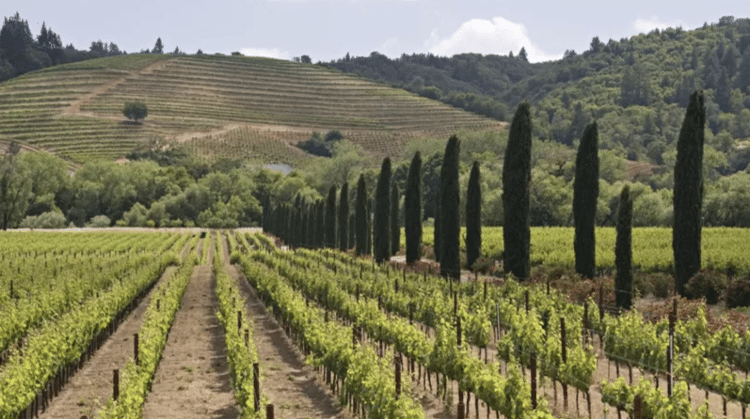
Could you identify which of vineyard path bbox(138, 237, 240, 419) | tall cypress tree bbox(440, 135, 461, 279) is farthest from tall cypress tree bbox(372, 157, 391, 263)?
vineyard path bbox(138, 237, 240, 419)

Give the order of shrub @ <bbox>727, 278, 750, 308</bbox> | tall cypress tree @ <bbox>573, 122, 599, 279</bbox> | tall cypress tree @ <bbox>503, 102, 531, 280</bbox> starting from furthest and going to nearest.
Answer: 1. tall cypress tree @ <bbox>573, 122, 599, 279</bbox>
2. tall cypress tree @ <bbox>503, 102, 531, 280</bbox>
3. shrub @ <bbox>727, 278, 750, 308</bbox>

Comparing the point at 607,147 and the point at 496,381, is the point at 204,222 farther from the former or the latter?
the point at 496,381

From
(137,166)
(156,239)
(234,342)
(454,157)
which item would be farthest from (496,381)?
(137,166)

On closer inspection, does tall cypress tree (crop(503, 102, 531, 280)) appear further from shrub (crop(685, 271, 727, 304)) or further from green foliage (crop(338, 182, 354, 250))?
green foliage (crop(338, 182, 354, 250))

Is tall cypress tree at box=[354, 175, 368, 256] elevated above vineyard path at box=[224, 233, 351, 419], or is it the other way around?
tall cypress tree at box=[354, 175, 368, 256]

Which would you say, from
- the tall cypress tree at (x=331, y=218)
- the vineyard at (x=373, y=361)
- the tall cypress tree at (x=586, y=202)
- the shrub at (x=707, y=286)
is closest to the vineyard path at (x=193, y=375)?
the vineyard at (x=373, y=361)

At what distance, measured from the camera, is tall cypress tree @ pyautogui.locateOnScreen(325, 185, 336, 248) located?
200 feet

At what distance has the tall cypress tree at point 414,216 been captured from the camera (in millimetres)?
44406

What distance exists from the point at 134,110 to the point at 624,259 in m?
158

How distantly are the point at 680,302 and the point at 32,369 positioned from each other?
16.1 m

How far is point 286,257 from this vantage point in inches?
1852

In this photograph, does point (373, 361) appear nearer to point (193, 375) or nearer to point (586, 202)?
point (193, 375)

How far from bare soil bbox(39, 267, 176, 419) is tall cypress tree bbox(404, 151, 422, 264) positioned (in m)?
20.9

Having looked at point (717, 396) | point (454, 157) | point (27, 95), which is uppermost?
point (27, 95)
